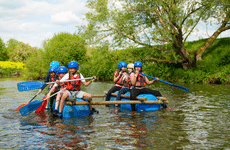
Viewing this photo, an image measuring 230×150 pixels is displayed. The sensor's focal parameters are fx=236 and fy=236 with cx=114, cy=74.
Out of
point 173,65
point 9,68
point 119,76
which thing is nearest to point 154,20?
point 173,65

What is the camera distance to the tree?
1919 centimetres

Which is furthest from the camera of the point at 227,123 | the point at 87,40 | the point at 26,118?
the point at 87,40

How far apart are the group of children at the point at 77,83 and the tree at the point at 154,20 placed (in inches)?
394

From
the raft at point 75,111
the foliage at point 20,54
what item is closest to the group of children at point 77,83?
the raft at point 75,111

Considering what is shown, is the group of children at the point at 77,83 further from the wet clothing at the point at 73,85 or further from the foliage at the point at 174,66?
the foliage at the point at 174,66

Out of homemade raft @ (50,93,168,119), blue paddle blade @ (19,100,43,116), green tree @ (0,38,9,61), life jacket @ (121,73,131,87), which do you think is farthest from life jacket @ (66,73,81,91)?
green tree @ (0,38,9,61)

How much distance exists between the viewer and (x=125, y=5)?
20.4m

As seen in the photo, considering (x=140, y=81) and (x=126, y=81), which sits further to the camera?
(x=126, y=81)

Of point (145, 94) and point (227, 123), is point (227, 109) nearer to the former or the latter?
point (227, 123)

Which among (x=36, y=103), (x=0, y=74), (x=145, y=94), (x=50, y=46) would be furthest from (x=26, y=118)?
(x=0, y=74)

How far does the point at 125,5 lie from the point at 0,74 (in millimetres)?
43241

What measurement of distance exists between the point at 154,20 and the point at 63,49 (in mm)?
9665

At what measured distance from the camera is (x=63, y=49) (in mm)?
24062

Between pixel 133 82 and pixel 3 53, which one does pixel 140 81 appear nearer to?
pixel 133 82
